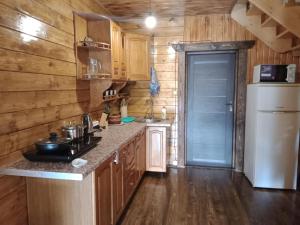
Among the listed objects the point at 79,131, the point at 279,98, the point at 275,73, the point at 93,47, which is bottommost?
the point at 79,131

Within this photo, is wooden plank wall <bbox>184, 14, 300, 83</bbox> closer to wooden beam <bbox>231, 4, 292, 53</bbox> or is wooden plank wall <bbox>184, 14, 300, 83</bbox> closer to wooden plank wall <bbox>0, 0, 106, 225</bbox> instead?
wooden beam <bbox>231, 4, 292, 53</bbox>

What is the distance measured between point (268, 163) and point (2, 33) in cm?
328

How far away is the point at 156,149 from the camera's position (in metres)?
3.53

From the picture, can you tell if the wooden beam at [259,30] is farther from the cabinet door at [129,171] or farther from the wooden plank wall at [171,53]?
the cabinet door at [129,171]

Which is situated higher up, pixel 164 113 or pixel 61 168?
pixel 164 113

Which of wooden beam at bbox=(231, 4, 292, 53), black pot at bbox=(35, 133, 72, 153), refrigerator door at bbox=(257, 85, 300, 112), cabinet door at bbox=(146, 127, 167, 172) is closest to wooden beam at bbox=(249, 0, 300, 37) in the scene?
refrigerator door at bbox=(257, 85, 300, 112)

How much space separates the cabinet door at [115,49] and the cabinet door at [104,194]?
4.33 ft

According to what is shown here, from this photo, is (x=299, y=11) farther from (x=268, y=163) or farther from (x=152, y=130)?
(x=152, y=130)

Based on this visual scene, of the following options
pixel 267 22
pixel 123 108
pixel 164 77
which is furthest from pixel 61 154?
pixel 267 22

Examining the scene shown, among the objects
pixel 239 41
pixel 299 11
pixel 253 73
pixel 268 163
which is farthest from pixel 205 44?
pixel 268 163

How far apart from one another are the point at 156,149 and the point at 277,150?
5.45 feet

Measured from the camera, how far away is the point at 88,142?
2191 mm

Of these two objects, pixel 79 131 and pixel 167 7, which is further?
pixel 167 7

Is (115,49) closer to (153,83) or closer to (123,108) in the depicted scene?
(153,83)
